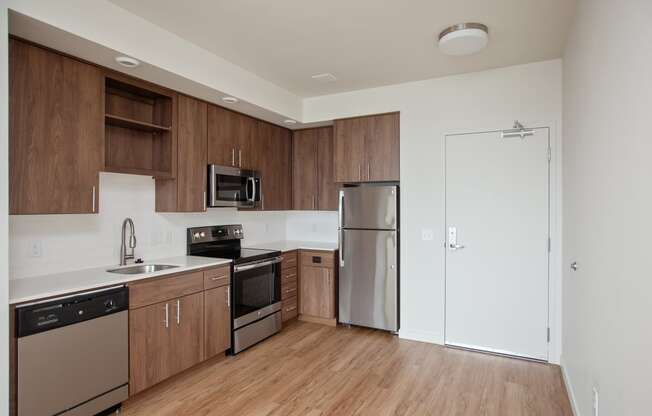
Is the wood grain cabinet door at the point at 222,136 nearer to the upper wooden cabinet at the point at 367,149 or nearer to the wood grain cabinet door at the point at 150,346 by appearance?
the upper wooden cabinet at the point at 367,149

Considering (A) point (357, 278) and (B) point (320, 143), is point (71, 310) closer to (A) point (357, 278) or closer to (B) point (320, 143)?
(A) point (357, 278)

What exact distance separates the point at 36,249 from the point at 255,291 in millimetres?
1794

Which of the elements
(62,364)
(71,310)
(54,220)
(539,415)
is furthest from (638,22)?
(54,220)

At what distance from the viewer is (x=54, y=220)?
2600 millimetres

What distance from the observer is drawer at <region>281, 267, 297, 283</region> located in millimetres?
4102

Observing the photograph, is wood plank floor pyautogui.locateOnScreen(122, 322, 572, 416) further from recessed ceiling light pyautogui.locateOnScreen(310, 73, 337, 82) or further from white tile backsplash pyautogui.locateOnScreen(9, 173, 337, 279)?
recessed ceiling light pyautogui.locateOnScreen(310, 73, 337, 82)

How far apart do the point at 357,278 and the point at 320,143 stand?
178cm

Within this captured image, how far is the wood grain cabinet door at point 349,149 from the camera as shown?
409 cm

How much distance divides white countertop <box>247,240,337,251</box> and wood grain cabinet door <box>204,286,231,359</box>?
100 cm

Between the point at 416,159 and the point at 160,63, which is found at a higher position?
the point at 160,63

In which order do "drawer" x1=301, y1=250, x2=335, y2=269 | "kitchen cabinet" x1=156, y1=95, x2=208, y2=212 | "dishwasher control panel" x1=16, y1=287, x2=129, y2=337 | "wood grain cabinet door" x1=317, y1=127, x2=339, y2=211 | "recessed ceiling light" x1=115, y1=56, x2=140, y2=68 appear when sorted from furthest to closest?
"wood grain cabinet door" x1=317, y1=127, x2=339, y2=211 → "drawer" x1=301, y1=250, x2=335, y2=269 → "kitchen cabinet" x1=156, y1=95, x2=208, y2=212 → "recessed ceiling light" x1=115, y1=56, x2=140, y2=68 → "dishwasher control panel" x1=16, y1=287, x2=129, y2=337

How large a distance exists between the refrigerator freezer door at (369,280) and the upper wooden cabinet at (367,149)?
2.11 feet

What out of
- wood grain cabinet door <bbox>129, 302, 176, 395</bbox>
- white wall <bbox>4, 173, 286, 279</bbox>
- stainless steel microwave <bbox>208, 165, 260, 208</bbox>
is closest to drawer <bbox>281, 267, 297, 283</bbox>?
stainless steel microwave <bbox>208, 165, 260, 208</bbox>

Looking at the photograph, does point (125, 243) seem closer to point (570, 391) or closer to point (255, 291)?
point (255, 291)
